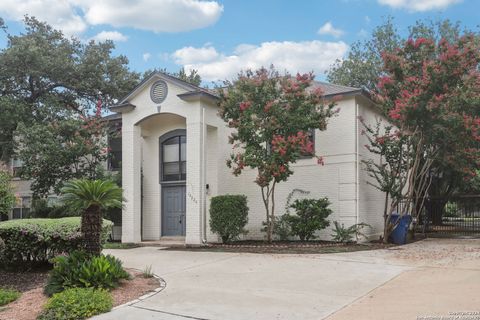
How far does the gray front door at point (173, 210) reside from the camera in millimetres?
17922

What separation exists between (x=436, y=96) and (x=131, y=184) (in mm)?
10378

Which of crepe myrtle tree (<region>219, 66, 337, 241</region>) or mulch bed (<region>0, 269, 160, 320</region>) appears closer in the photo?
mulch bed (<region>0, 269, 160, 320</region>)

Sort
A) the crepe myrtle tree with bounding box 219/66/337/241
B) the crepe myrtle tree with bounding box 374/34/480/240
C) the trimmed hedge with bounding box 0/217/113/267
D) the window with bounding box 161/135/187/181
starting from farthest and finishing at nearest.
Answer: the window with bounding box 161/135/187/181 < the crepe myrtle tree with bounding box 219/66/337/241 < the crepe myrtle tree with bounding box 374/34/480/240 < the trimmed hedge with bounding box 0/217/113/267

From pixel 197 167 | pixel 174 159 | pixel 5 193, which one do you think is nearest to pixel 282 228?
pixel 197 167

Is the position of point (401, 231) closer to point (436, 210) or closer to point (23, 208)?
point (436, 210)

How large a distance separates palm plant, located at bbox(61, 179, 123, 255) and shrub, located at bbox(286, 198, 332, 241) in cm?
804

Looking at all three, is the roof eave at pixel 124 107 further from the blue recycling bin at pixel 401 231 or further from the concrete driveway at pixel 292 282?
the blue recycling bin at pixel 401 231

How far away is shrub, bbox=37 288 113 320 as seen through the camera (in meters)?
7.21

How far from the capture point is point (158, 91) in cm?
1731

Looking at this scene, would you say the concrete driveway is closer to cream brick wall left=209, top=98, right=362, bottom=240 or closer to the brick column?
cream brick wall left=209, top=98, right=362, bottom=240

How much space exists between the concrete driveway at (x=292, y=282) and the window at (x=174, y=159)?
4640 millimetres

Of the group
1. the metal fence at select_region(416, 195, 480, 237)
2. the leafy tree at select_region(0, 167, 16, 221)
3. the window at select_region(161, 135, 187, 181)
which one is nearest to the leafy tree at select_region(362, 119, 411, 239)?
the metal fence at select_region(416, 195, 480, 237)

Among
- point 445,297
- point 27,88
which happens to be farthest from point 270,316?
point 27,88

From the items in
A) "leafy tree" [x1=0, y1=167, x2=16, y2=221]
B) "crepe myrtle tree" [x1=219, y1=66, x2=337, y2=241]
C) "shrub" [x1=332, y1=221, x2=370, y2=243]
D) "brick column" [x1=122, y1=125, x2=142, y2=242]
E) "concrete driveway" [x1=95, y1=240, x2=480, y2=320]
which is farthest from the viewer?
"brick column" [x1=122, y1=125, x2=142, y2=242]
